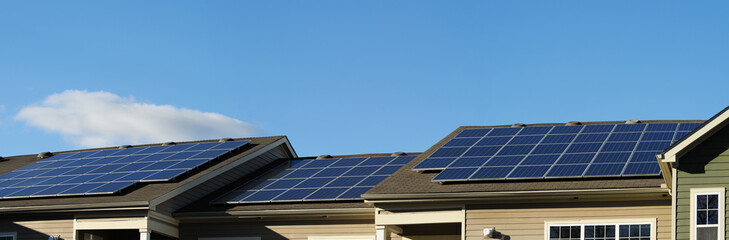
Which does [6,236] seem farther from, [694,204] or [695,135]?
[695,135]

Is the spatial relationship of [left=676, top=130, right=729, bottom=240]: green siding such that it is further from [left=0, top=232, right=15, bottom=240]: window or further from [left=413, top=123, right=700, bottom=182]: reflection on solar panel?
[left=0, top=232, right=15, bottom=240]: window

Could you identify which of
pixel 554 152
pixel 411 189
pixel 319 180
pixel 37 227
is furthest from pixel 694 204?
pixel 37 227

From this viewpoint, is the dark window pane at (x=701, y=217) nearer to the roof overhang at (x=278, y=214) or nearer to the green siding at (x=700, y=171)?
the green siding at (x=700, y=171)

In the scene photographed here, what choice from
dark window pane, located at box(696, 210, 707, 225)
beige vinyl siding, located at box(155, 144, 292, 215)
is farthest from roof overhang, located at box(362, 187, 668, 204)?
beige vinyl siding, located at box(155, 144, 292, 215)

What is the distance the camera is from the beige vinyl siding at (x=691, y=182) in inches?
958

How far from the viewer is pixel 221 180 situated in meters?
33.6

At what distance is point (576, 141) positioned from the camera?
101 ft

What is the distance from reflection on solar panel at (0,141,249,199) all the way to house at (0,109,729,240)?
81mm

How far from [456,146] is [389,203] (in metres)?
4.36

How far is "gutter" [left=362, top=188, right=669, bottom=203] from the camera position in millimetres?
25938

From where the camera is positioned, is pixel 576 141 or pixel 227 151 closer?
pixel 576 141

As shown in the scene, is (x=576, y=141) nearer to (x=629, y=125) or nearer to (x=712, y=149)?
(x=629, y=125)

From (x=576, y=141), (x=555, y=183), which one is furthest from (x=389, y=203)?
(x=576, y=141)

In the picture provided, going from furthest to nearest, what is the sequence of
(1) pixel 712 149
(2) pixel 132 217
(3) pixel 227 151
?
(3) pixel 227 151 → (2) pixel 132 217 → (1) pixel 712 149
